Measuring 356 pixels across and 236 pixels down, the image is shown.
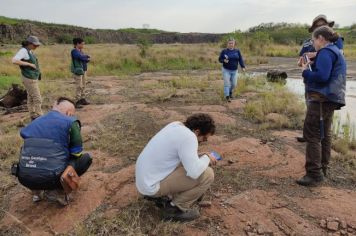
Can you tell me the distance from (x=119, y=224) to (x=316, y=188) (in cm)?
231

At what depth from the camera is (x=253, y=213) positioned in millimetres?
3961

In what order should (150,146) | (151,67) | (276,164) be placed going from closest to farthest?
(150,146) < (276,164) < (151,67)

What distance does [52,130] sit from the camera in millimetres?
3736

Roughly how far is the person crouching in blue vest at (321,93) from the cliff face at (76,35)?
37481 millimetres

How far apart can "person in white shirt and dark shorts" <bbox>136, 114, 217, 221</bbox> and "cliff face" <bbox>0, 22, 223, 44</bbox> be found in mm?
37561

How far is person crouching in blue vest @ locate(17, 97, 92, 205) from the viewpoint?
3.69 meters

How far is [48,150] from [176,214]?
134 cm

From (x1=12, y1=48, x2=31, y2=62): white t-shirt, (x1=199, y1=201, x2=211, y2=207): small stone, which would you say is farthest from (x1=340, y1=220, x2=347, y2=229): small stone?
(x1=12, y1=48, x2=31, y2=62): white t-shirt

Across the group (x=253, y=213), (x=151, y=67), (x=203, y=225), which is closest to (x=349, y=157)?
(x=253, y=213)

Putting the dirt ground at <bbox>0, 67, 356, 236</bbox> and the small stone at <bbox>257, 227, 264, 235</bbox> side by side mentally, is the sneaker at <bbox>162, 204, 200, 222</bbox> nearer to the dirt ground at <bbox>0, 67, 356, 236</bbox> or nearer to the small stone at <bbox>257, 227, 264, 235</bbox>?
the dirt ground at <bbox>0, 67, 356, 236</bbox>

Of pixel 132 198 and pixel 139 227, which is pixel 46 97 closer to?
pixel 132 198

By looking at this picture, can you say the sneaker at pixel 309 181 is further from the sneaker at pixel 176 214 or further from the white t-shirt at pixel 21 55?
the white t-shirt at pixel 21 55

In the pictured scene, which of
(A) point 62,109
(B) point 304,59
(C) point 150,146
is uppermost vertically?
(B) point 304,59

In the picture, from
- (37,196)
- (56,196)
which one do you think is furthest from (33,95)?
(56,196)
